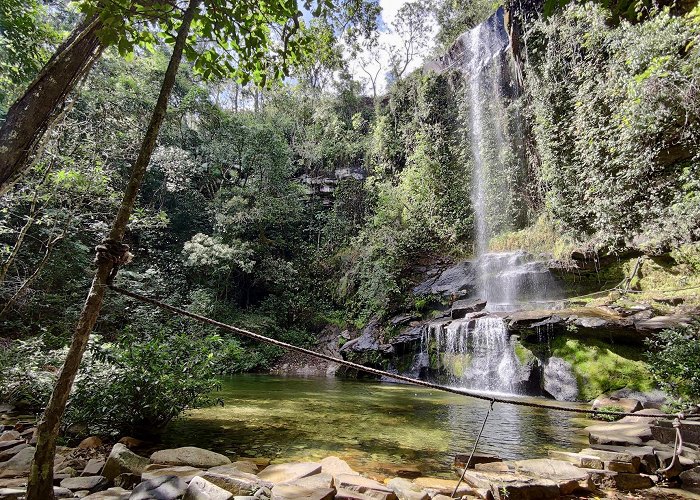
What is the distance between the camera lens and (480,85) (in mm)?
16922

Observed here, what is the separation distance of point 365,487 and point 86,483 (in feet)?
6.64

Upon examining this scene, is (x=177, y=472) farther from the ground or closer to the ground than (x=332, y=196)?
closer to the ground

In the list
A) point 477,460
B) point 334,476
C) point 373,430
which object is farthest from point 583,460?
point 373,430

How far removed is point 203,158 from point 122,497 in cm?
1876

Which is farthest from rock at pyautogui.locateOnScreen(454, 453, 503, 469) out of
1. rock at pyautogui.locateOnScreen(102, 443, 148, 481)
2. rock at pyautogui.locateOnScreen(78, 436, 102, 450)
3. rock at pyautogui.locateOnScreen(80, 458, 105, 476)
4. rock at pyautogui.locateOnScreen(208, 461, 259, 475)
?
rock at pyautogui.locateOnScreen(78, 436, 102, 450)

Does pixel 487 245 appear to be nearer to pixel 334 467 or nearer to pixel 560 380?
pixel 560 380

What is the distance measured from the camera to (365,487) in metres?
2.69

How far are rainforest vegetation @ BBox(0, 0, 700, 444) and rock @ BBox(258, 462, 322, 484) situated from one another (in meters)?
1.67

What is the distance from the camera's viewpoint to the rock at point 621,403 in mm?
5939

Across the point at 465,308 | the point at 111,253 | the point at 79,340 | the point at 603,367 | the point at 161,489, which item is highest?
the point at 465,308

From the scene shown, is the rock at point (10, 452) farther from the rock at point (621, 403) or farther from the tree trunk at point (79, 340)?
the rock at point (621, 403)

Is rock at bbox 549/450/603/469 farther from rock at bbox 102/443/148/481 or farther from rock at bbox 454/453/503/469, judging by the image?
rock at bbox 102/443/148/481

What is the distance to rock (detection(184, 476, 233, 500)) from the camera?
215 cm

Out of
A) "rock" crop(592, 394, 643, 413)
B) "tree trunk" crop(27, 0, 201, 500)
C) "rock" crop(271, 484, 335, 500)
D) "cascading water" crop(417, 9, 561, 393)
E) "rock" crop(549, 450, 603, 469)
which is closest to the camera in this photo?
"tree trunk" crop(27, 0, 201, 500)
